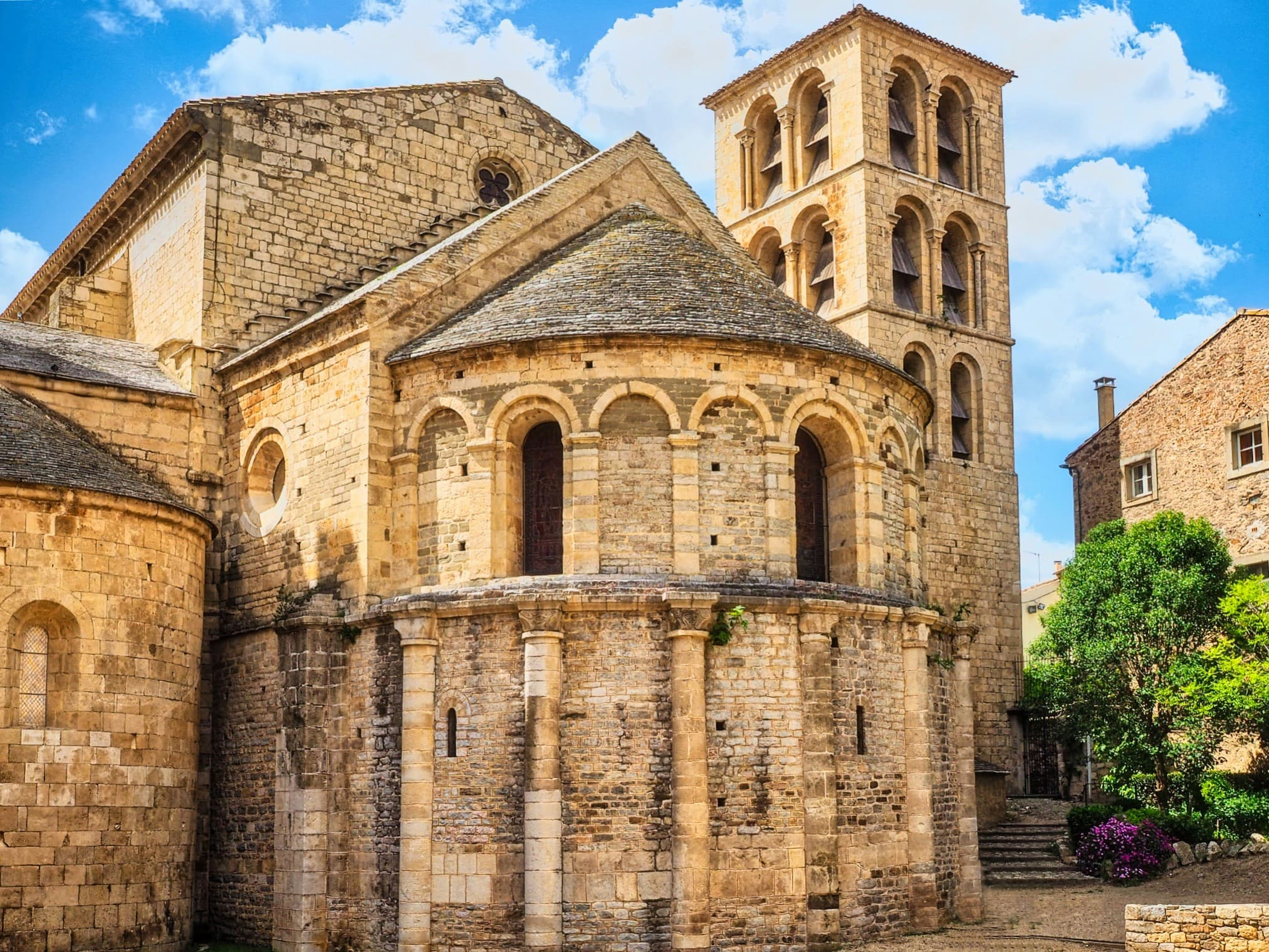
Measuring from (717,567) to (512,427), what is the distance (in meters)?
3.33

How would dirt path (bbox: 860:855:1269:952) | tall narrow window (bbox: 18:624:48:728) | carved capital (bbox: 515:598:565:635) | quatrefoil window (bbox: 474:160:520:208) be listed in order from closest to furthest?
1. carved capital (bbox: 515:598:565:635)
2. tall narrow window (bbox: 18:624:48:728)
3. dirt path (bbox: 860:855:1269:952)
4. quatrefoil window (bbox: 474:160:520:208)

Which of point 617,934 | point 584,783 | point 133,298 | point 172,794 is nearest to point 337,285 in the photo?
point 133,298

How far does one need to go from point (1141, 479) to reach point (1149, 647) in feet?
24.7

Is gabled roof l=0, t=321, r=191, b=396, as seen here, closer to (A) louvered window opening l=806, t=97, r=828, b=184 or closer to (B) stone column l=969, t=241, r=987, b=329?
(A) louvered window opening l=806, t=97, r=828, b=184

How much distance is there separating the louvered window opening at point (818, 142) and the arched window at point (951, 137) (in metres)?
2.88

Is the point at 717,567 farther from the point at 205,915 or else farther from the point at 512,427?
the point at 205,915

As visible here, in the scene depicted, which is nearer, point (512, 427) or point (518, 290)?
point (512, 427)

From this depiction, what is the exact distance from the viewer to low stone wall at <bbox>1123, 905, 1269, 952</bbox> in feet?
52.9

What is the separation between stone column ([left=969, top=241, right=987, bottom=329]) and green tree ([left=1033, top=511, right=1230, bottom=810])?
772 cm

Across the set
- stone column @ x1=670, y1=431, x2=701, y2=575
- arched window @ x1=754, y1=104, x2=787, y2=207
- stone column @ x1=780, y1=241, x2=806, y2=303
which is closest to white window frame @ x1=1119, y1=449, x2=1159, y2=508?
stone column @ x1=780, y1=241, x2=806, y2=303

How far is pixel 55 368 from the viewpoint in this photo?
22.2 metres

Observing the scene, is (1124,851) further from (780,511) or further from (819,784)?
(780,511)

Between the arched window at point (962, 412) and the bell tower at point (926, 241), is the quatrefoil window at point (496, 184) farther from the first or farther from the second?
the arched window at point (962, 412)

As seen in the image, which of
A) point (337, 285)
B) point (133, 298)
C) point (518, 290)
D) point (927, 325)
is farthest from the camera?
point (927, 325)
